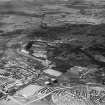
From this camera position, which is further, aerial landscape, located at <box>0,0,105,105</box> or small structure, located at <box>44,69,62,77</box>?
small structure, located at <box>44,69,62,77</box>

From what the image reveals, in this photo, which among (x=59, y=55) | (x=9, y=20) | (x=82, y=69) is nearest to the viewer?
(x=82, y=69)

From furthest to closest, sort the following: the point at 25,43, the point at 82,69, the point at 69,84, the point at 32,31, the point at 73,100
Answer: the point at 32,31, the point at 25,43, the point at 82,69, the point at 69,84, the point at 73,100

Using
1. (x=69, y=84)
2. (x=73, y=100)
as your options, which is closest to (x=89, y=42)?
(x=69, y=84)

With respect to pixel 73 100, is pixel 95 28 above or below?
above

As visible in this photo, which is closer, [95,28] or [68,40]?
[68,40]

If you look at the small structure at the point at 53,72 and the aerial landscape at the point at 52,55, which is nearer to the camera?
the aerial landscape at the point at 52,55

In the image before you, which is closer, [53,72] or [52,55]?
[53,72]

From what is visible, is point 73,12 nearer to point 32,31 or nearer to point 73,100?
point 32,31

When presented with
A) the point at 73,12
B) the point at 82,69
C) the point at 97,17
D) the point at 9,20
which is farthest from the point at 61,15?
the point at 82,69
